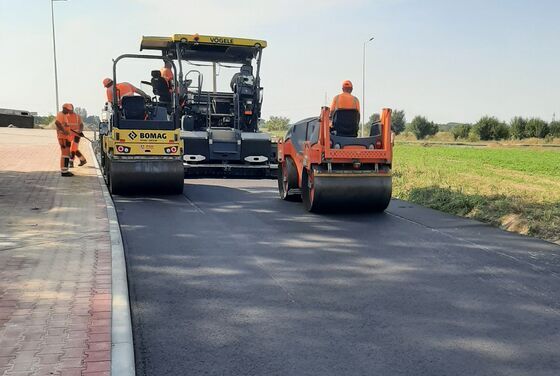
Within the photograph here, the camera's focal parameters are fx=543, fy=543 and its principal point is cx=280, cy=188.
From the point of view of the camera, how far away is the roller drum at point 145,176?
1019cm

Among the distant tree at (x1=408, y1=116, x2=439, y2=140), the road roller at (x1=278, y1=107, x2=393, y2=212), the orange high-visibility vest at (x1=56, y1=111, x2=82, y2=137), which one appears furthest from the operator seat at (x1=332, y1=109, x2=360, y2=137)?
the distant tree at (x1=408, y1=116, x2=439, y2=140)

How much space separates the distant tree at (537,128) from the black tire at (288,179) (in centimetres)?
5601

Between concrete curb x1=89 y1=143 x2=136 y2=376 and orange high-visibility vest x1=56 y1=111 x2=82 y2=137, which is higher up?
orange high-visibility vest x1=56 y1=111 x2=82 y2=137

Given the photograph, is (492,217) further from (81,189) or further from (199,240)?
(81,189)

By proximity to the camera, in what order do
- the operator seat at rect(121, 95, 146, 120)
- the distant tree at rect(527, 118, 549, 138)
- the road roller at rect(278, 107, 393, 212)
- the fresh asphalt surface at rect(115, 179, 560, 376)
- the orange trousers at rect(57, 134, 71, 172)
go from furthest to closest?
the distant tree at rect(527, 118, 549, 138)
the orange trousers at rect(57, 134, 71, 172)
the operator seat at rect(121, 95, 146, 120)
the road roller at rect(278, 107, 393, 212)
the fresh asphalt surface at rect(115, 179, 560, 376)

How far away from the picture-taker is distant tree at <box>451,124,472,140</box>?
65062 mm

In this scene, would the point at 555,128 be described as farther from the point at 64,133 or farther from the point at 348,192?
the point at 348,192

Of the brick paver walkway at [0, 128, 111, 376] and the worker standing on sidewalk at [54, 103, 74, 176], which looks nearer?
the brick paver walkway at [0, 128, 111, 376]

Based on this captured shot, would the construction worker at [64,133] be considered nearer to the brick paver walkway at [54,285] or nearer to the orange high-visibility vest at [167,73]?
the brick paver walkway at [54,285]

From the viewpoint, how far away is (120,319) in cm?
401

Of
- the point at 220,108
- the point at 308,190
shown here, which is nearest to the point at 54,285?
the point at 308,190

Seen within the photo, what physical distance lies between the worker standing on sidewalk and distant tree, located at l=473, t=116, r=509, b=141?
56.4 metres

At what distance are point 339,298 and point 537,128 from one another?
61.2 metres

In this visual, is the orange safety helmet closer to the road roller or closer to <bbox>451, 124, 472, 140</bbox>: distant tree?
the road roller
